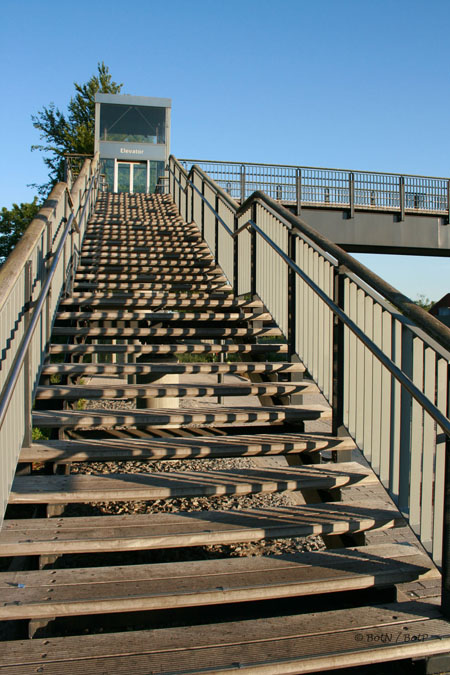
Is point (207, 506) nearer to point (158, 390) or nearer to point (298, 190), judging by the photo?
point (158, 390)

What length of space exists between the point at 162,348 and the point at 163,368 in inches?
17.3

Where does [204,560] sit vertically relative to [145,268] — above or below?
below

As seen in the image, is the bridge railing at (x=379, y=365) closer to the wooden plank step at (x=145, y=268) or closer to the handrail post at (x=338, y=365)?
the handrail post at (x=338, y=365)

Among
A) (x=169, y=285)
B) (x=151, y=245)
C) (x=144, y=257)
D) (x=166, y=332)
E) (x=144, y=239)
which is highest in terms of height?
(x=144, y=239)

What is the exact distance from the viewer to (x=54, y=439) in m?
3.63

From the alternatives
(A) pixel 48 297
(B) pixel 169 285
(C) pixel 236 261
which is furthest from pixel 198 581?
(B) pixel 169 285

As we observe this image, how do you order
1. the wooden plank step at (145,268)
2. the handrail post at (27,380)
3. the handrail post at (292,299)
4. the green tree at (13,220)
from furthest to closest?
the green tree at (13,220)
the wooden plank step at (145,268)
the handrail post at (292,299)
the handrail post at (27,380)

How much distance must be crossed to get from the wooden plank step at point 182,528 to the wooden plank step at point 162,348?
1.81 meters

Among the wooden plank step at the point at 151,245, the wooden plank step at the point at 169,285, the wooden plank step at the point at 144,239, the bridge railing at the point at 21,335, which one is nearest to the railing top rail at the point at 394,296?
the bridge railing at the point at 21,335

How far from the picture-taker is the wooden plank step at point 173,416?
11.2 ft

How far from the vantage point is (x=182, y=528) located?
2.63m

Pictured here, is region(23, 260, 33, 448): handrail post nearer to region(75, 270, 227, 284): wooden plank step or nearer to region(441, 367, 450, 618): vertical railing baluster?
region(441, 367, 450, 618): vertical railing baluster


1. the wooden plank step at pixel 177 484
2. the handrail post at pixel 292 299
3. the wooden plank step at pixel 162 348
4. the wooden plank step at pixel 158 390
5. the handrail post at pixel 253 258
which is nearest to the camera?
the wooden plank step at pixel 177 484

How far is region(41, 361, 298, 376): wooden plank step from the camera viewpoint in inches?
158
